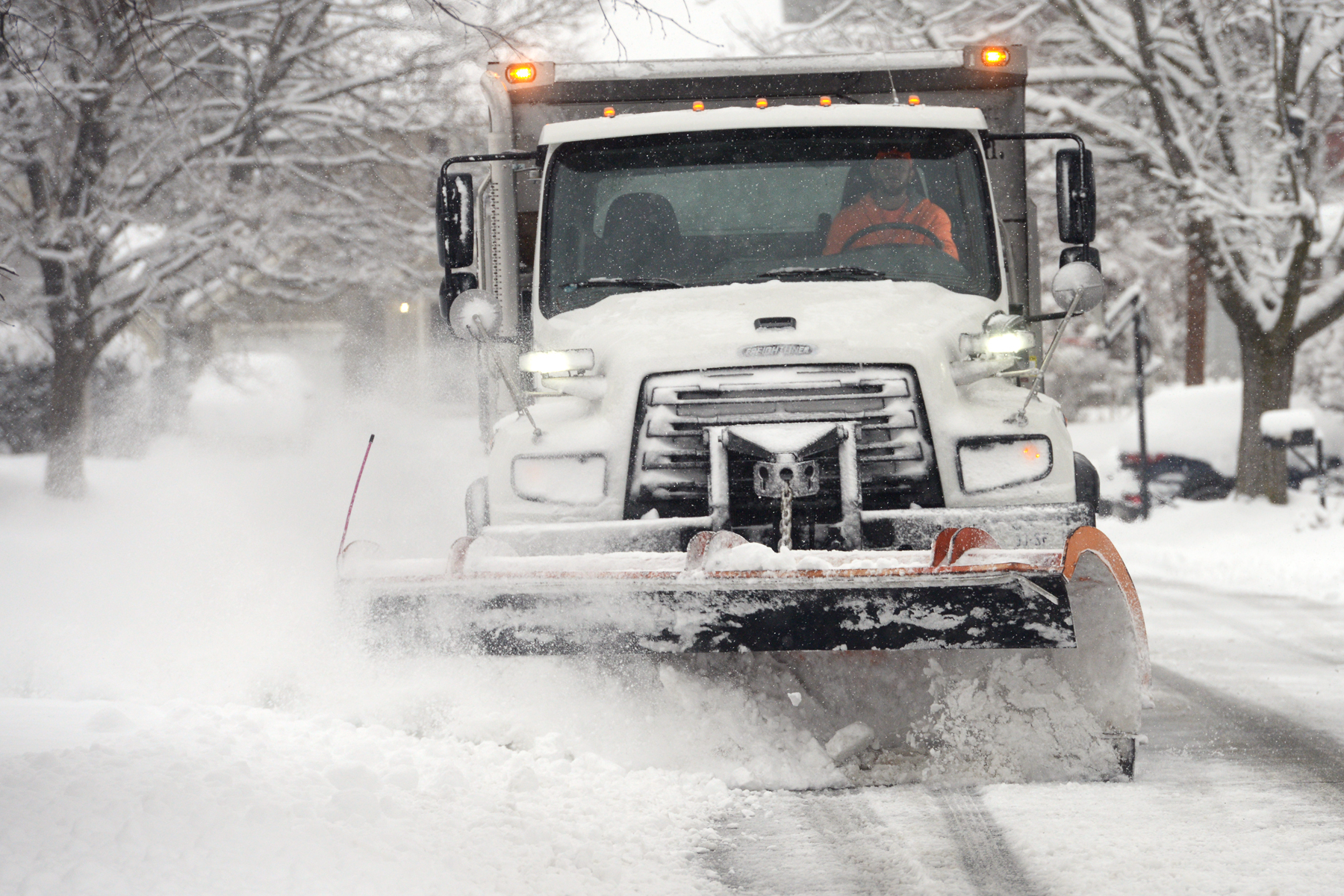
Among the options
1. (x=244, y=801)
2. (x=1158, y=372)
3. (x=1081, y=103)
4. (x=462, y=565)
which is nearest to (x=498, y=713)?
(x=462, y=565)

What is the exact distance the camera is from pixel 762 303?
5844 millimetres

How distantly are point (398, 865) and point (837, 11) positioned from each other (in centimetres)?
1708

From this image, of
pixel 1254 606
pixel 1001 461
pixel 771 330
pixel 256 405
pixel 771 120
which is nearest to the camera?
pixel 1001 461

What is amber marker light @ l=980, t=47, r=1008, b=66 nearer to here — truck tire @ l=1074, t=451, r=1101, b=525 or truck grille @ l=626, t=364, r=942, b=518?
truck tire @ l=1074, t=451, r=1101, b=525

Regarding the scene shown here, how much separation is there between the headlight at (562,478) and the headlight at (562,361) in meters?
0.46

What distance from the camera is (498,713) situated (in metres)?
5.14

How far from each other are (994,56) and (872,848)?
4351 millimetres

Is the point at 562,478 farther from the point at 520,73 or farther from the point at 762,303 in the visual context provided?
the point at 520,73

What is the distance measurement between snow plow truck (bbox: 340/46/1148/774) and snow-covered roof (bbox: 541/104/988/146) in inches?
0.5

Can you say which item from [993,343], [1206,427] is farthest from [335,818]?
[1206,427]

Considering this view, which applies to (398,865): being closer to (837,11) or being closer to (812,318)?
(812,318)

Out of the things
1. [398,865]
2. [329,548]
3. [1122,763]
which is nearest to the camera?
[398,865]

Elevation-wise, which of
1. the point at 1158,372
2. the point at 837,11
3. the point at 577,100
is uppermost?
the point at 837,11

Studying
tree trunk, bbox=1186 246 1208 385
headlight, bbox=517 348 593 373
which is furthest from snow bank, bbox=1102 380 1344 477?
headlight, bbox=517 348 593 373
